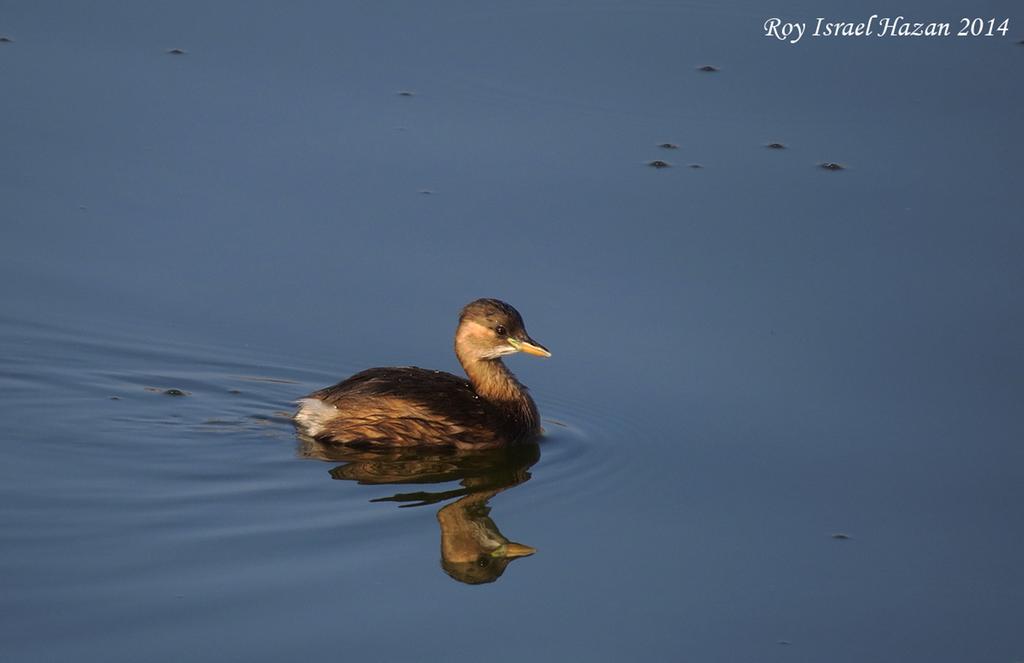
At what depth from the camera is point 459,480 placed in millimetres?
8594

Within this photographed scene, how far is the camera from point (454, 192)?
1074 cm

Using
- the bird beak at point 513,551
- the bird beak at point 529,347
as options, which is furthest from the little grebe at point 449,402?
the bird beak at point 513,551

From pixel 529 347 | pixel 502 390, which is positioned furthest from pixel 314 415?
pixel 529 347

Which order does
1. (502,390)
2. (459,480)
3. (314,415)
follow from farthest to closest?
(502,390) < (314,415) < (459,480)

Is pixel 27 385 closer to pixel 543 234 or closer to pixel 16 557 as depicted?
pixel 16 557

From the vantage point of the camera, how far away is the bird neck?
907 cm

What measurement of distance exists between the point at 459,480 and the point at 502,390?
782 mm

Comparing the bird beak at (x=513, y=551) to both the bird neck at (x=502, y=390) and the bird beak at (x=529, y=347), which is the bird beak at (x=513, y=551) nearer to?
the bird neck at (x=502, y=390)

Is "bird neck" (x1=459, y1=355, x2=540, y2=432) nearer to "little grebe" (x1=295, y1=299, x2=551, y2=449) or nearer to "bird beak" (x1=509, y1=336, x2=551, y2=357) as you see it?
"little grebe" (x1=295, y1=299, x2=551, y2=449)

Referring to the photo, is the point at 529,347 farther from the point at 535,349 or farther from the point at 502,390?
the point at 502,390

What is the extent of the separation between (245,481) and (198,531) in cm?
72

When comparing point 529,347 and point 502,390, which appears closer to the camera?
point 529,347

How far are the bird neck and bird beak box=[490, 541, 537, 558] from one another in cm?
141

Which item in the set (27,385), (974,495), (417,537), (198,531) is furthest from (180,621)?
(974,495)
